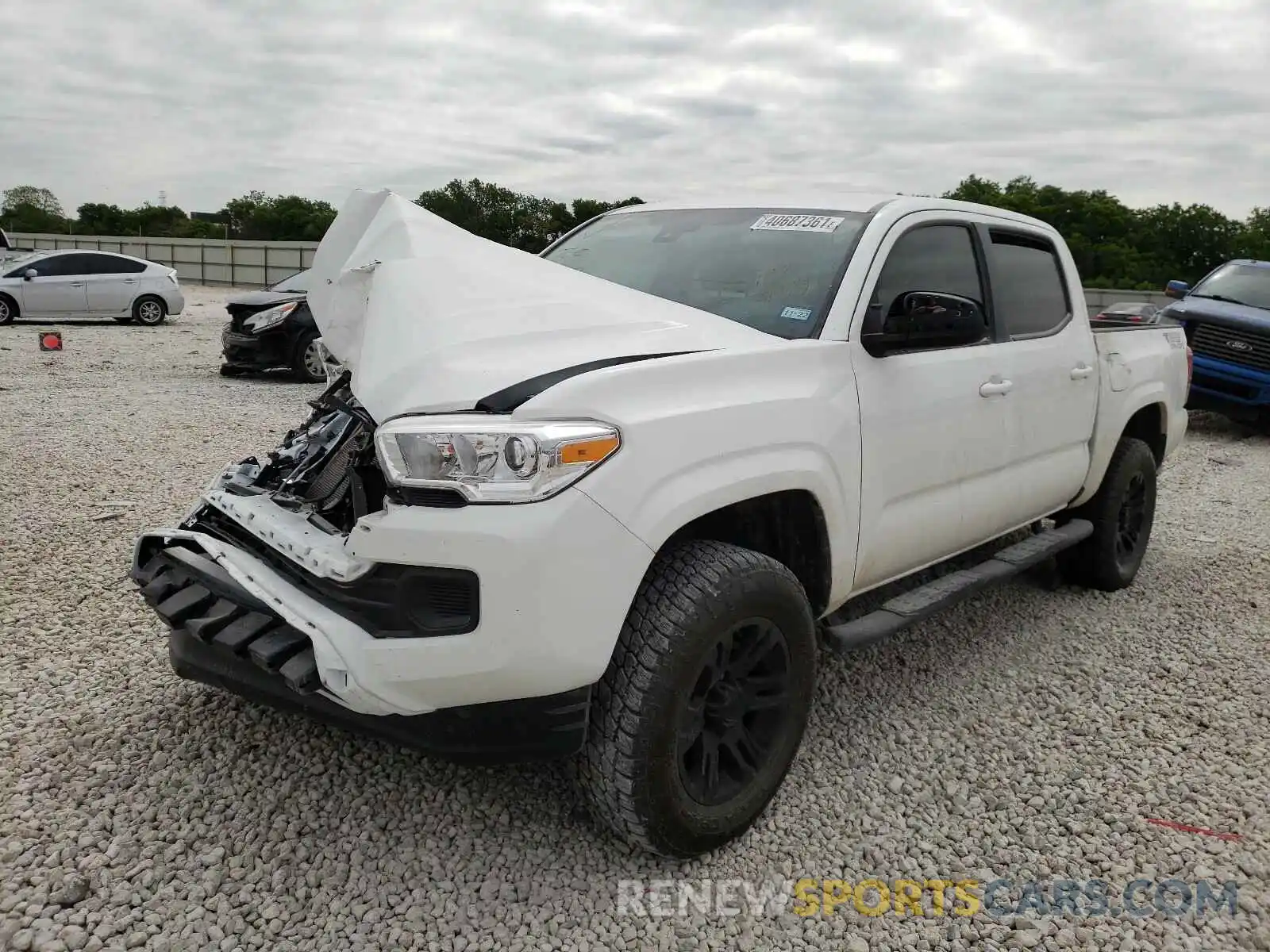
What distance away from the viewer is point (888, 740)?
3.42 meters

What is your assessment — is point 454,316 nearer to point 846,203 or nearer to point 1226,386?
point 846,203

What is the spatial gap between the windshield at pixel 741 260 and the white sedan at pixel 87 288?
55.3ft

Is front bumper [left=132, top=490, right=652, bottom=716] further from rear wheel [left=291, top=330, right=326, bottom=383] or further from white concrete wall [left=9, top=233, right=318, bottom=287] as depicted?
white concrete wall [left=9, top=233, right=318, bottom=287]

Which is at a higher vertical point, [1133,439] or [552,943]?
[1133,439]

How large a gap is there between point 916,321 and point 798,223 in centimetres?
66

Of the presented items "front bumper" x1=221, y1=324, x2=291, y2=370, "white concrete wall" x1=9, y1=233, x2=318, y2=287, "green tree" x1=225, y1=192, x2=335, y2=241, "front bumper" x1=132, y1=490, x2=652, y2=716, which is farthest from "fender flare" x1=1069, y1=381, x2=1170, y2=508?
"green tree" x1=225, y1=192, x2=335, y2=241

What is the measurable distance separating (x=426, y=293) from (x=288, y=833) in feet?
5.17

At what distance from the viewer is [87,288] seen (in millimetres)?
17859

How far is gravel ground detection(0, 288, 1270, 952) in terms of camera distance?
2.44 meters

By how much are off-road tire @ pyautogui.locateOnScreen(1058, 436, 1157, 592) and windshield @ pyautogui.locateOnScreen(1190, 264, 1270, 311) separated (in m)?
6.97

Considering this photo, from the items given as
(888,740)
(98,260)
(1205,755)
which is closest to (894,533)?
(888,740)

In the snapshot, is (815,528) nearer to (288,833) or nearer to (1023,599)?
(288,833)

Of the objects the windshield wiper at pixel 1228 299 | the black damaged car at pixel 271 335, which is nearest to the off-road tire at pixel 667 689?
the black damaged car at pixel 271 335

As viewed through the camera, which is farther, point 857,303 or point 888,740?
point 888,740
